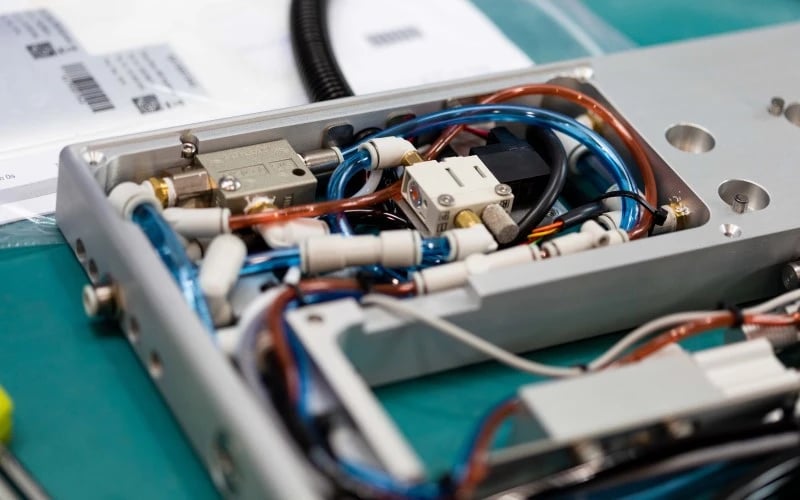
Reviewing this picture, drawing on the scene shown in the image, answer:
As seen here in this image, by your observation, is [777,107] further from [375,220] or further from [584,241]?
[375,220]

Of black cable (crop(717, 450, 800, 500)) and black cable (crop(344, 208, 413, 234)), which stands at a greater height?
black cable (crop(344, 208, 413, 234))

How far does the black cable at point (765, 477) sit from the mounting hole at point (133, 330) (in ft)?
1.51

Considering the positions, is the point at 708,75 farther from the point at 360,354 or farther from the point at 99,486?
the point at 99,486

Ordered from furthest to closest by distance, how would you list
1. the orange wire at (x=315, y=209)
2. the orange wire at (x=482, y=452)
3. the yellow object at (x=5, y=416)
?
the orange wire at (x=315, y=209), the yellow object at (x=5, y=416), the orange wire at (x=482, y=452)

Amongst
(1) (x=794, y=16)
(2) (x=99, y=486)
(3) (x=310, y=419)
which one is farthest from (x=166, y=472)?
(1) (x=794, y=16)

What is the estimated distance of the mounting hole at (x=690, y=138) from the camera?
42.8 inches

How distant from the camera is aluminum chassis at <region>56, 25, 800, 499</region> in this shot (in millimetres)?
754

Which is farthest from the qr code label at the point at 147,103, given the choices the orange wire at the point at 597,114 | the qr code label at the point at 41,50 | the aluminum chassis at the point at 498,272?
the orange wire at the point at 597,114

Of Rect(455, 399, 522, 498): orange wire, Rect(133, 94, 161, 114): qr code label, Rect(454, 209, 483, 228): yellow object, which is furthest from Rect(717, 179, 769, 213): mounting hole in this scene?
Rect(133, 94, 161, 114): qr code label

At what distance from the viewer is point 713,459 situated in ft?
2.41

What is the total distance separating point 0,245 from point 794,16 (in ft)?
3.92

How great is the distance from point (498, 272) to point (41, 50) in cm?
75

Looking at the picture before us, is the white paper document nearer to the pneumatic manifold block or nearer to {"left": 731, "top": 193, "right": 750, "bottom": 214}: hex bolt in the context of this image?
the pneumatic manifold block

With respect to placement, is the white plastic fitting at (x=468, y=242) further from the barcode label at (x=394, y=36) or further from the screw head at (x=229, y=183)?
the barcode label at (x=394, y=36)
